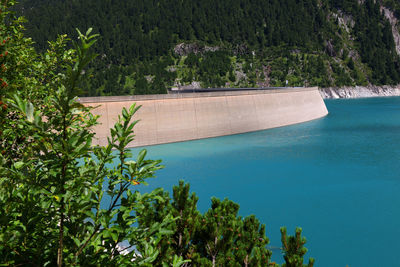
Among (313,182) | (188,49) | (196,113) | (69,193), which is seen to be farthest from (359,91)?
(69,193)

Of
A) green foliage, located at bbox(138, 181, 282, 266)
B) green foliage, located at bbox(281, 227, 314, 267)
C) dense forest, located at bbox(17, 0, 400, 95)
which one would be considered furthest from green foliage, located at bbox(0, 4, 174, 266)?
dense forest, located at bbox(17, 0, 400, 95)

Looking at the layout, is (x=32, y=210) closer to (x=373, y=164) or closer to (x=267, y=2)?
(x=373, y=164)

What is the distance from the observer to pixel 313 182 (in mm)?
28094

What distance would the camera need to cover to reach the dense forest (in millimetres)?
137500

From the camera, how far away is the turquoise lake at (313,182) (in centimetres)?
1792

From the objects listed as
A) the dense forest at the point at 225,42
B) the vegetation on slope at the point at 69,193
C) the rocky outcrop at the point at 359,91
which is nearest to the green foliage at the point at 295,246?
the vegetation on slope at the point at 69,193

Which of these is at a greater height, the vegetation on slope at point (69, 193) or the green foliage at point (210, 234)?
the vegetation on slope at point (69, 193)

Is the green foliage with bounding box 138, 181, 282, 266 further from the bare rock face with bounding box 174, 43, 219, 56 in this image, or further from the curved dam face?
the bare rock face with bounding box 174, 43, 219, 56

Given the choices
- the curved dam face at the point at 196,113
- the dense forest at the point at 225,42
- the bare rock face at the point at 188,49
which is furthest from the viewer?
the bare rock face at the point at 188,49

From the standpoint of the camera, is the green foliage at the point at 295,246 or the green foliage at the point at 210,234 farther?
the green foliage at the point at 210,234

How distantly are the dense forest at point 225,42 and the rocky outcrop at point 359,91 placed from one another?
4.01m

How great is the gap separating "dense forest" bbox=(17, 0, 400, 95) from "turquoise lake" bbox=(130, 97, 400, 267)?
81.9m

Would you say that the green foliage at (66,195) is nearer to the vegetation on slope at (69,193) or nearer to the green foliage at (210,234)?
the vegetation on slope at (69,193)

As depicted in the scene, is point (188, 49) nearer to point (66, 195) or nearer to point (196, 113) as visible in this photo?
point (196, 113)
